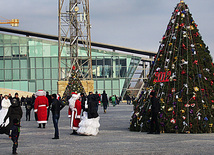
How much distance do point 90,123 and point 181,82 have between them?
341cm

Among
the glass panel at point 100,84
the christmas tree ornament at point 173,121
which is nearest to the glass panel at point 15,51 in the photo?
the glass panel at point 100,84

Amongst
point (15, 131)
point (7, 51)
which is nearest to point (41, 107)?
point (15, 131)

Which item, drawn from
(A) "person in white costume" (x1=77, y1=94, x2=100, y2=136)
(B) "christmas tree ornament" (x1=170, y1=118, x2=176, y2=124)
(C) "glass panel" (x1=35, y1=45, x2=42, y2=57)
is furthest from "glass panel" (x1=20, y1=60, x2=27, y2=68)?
(B) "christmas tree ornament" (x1=170, y1=118, x2=176, y2=124)

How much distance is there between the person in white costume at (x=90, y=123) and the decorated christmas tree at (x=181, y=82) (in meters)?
1.45

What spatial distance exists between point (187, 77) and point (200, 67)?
68cm

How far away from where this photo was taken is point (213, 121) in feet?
53.7

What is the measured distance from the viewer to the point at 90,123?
16.8 meters

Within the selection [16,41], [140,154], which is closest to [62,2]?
[16,41]

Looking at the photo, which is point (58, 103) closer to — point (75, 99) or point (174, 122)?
point (75, 99)

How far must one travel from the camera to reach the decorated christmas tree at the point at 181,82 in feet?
53.2

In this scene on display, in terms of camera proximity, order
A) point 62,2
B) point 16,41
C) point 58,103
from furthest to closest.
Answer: point 16,41, point 62,2, point 58,103

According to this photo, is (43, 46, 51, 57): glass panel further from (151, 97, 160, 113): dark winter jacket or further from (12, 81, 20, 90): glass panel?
(151, 97, 160, 113): dark winter jacket

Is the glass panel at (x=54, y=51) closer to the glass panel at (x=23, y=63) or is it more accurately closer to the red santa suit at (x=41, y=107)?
the glass panel at (x=23, y=63)

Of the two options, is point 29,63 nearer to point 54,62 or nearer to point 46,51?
point 46,51
